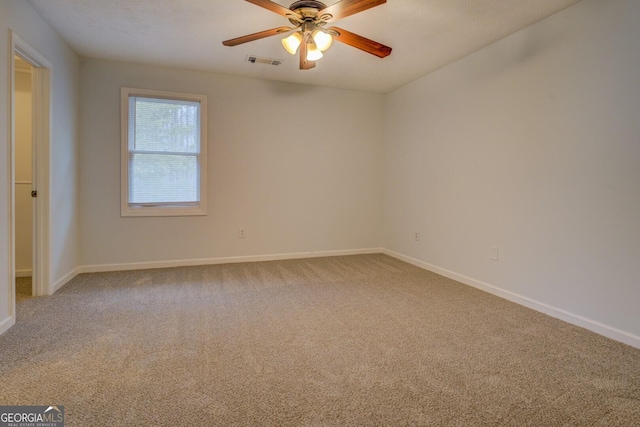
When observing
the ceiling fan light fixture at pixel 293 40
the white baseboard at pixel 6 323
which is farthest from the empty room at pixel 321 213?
the white baseboard at pixel 6 323

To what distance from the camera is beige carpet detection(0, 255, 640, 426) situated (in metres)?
1.51

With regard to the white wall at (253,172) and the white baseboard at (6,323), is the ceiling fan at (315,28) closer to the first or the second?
the white wall at (253,172)

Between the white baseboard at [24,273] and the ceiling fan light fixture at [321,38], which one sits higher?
the ceiling fan light fixture at [321,38]

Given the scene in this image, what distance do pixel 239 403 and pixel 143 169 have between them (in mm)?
3388

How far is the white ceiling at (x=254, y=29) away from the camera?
104 inches

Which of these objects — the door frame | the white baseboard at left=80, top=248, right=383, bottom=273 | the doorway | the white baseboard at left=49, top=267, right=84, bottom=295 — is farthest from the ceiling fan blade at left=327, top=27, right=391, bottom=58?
the doorway

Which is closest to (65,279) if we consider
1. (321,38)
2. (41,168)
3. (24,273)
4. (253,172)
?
(24,273)

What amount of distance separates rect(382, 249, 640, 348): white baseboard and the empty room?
0.05 feet

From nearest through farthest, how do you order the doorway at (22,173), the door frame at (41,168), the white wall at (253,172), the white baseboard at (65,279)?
the door frame at (41,168) → the white baseboard at (65,279) → the doorway at (22,173) → the white wall at (253,172)

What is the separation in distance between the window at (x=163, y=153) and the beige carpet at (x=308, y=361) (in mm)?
1245

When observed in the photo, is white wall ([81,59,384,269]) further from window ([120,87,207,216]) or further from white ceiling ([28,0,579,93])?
Answer: white ceiling ([28,0,579,93])

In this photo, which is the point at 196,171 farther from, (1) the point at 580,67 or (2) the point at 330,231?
(1) the point at 580,67

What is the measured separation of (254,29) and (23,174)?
3037mm

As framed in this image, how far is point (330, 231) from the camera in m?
4.94
